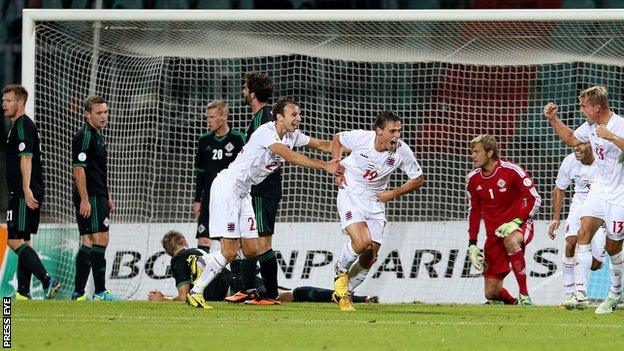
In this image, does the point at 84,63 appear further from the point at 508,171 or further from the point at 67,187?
the point at 508,171

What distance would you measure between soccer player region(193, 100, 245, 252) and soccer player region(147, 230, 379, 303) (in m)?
0.38

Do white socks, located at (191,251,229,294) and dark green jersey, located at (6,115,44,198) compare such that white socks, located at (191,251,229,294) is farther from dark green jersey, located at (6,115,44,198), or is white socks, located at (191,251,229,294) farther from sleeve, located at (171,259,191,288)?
dark green jersey, located at (6,115,44,198)

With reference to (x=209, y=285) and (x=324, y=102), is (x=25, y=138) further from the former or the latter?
(x=324, y=102)

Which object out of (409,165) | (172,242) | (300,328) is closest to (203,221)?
(172,242)

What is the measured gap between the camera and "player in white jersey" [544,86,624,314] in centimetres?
1119

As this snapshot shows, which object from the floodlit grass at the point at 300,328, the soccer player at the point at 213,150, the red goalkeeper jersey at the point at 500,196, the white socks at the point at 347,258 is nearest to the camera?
the floodlit grass at the point at 300,328

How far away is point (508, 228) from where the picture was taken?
13570mm

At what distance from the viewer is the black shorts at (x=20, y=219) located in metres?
13.0

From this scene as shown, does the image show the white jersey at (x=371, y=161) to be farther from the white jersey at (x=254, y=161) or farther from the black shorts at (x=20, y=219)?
the black shorts at (x=20, y=219)

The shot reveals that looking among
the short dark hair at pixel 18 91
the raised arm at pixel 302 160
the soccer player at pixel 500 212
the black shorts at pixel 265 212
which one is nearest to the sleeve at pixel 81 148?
the short dark hair at pixel 18 91

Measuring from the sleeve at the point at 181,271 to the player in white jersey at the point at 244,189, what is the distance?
47.4 inches

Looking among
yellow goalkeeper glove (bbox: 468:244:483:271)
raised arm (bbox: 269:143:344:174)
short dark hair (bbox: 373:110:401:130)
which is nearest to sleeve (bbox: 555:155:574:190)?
yellow goalkeeper glove (bbox: 468:244:483:271)

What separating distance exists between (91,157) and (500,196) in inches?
164

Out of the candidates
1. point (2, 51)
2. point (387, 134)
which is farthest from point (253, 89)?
point (2, 51)
